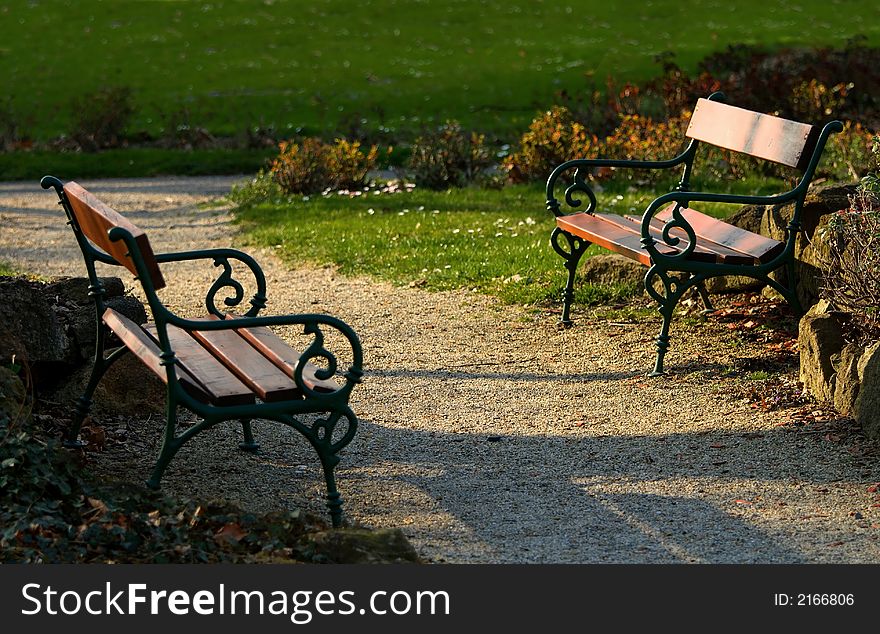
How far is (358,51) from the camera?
102 ft

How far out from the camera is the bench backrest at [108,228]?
427 cm

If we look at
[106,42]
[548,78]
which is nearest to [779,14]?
[548,78]

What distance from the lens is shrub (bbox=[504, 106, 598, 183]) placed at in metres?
13.2

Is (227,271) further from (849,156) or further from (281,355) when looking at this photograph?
(849,156)

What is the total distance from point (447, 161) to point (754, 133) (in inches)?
254

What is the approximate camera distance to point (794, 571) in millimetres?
4156

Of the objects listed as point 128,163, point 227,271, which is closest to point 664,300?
point 227,271

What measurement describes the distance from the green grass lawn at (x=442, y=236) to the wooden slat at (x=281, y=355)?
3.32 m

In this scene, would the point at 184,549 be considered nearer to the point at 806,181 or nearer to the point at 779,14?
the point at 806,181

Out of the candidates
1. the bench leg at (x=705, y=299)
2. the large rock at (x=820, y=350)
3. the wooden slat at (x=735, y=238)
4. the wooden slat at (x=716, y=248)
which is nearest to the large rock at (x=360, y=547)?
the large rock at (x=820, y=350)

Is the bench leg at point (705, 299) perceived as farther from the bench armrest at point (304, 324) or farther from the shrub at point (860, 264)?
the bench armrest at point (304, 324)

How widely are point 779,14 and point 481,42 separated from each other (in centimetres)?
976

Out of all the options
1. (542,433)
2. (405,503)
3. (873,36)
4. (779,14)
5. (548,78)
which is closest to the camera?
(405,503)

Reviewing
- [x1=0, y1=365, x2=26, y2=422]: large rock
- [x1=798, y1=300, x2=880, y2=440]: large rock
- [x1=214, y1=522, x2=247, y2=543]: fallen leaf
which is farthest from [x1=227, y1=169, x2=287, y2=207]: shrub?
[x1=214, y1=522, x2=247, y2=543]: fallen leaf
